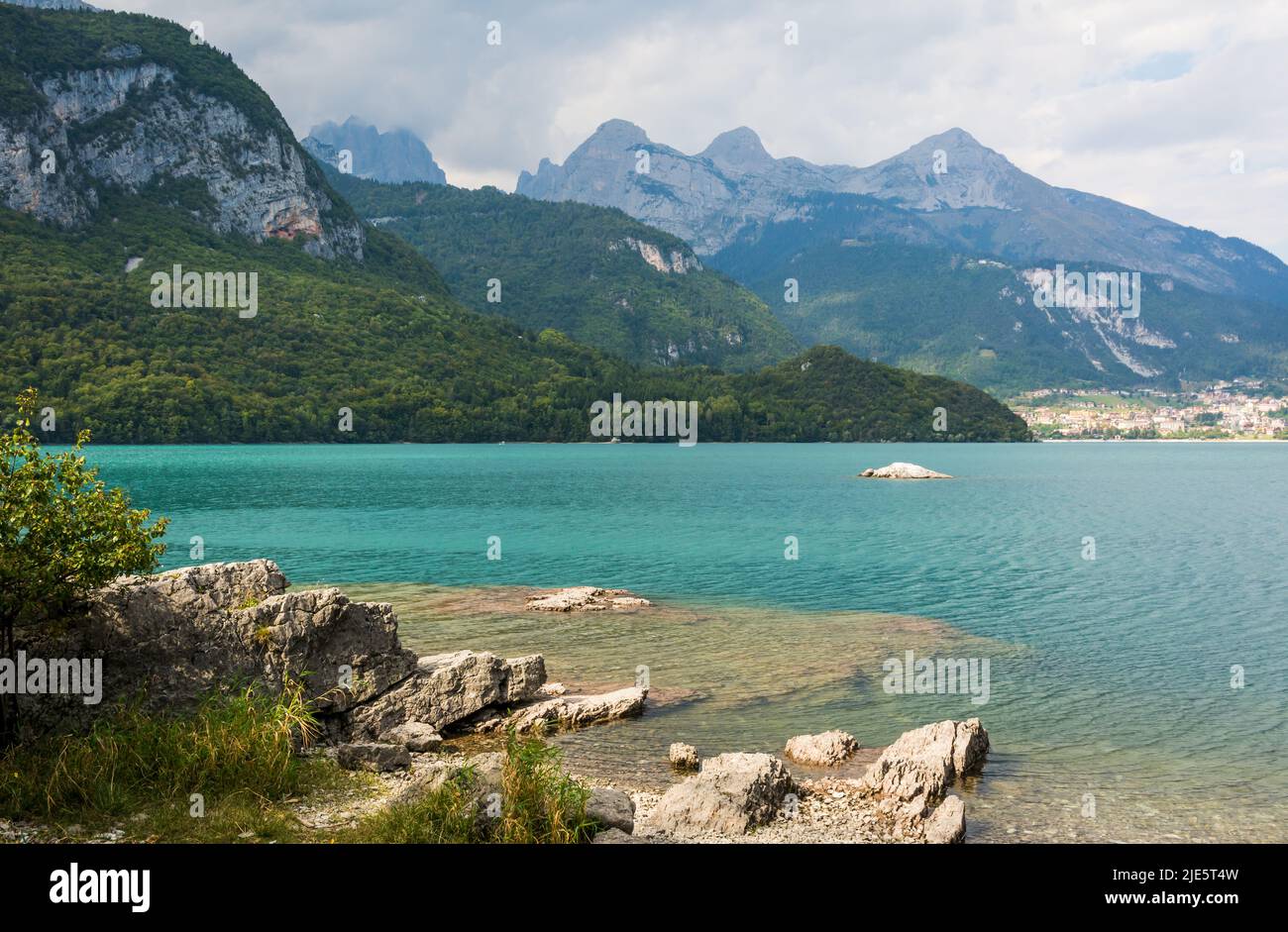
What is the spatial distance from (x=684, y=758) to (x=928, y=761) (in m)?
4.79

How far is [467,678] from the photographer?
20.4 meters

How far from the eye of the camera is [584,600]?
119ft

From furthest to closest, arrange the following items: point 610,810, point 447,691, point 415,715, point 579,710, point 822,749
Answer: point 579,710, point 447,691, point 415,715, point 822,749, point 610,810

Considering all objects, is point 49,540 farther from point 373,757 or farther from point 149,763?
point 373,757

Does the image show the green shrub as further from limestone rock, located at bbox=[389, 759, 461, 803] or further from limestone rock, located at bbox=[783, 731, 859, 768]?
limestone rock, located at bbox=[783, 731, 859, 768]

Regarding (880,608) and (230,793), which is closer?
(230,793)

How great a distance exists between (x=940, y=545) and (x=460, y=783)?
5105cm

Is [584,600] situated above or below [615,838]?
below

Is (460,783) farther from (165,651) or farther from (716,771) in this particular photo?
(165,651)

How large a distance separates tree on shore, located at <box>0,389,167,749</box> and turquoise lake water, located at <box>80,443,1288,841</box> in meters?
9.63

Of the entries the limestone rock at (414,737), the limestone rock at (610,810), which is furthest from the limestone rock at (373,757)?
the limestone rock at (610,810)

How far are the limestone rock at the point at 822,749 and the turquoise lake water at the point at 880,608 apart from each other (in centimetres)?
91

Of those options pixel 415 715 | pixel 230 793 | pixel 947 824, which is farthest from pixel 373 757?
pixel 947 824
